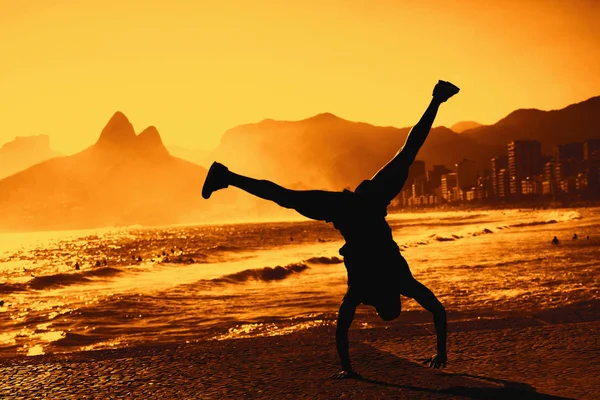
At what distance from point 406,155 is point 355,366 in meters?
2.57

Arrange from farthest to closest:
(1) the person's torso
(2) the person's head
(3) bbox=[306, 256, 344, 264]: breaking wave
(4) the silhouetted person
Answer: (3) bbox=[306, 256, 344, 264]: breaking wave < (2) the person's head < (1) the person's torso < (4) the silhouetted person

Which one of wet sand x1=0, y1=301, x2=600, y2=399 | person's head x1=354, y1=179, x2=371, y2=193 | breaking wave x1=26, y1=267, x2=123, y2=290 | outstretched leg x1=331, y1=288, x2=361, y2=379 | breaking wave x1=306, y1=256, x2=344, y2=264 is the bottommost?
breaking wave x1=306, y1=256, x2=344, y2=264

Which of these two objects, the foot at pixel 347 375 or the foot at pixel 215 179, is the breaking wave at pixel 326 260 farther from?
the foot at pixel 215 179

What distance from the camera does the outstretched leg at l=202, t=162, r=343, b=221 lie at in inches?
204

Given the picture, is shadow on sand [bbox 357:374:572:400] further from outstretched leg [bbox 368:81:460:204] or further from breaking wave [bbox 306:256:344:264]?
breaking wave [bbox 306:256:344:264]

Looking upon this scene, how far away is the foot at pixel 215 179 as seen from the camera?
17.0ft

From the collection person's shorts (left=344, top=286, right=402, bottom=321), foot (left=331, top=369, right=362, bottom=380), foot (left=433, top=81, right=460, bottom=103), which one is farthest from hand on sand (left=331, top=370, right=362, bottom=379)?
foot (left=433, top=81, right=460, bottom=103)

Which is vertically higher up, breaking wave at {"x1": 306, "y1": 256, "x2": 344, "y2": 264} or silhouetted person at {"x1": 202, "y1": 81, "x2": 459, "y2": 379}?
silhouetted person at {"x1": 202, "y1": 81, "x2": 459, "y2": 379}

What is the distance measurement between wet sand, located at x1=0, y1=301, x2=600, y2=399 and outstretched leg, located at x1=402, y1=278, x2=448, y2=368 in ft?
0.50

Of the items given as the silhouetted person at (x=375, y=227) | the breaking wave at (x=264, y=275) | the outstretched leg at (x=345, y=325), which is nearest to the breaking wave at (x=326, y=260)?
the breaking wave at (x=264, y=275)

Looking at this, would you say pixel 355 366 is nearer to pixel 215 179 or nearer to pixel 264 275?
pixel 215 179

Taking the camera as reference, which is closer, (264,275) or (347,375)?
(347,375)

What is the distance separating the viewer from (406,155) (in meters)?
5.83

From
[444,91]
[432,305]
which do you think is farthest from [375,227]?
[444,91]
